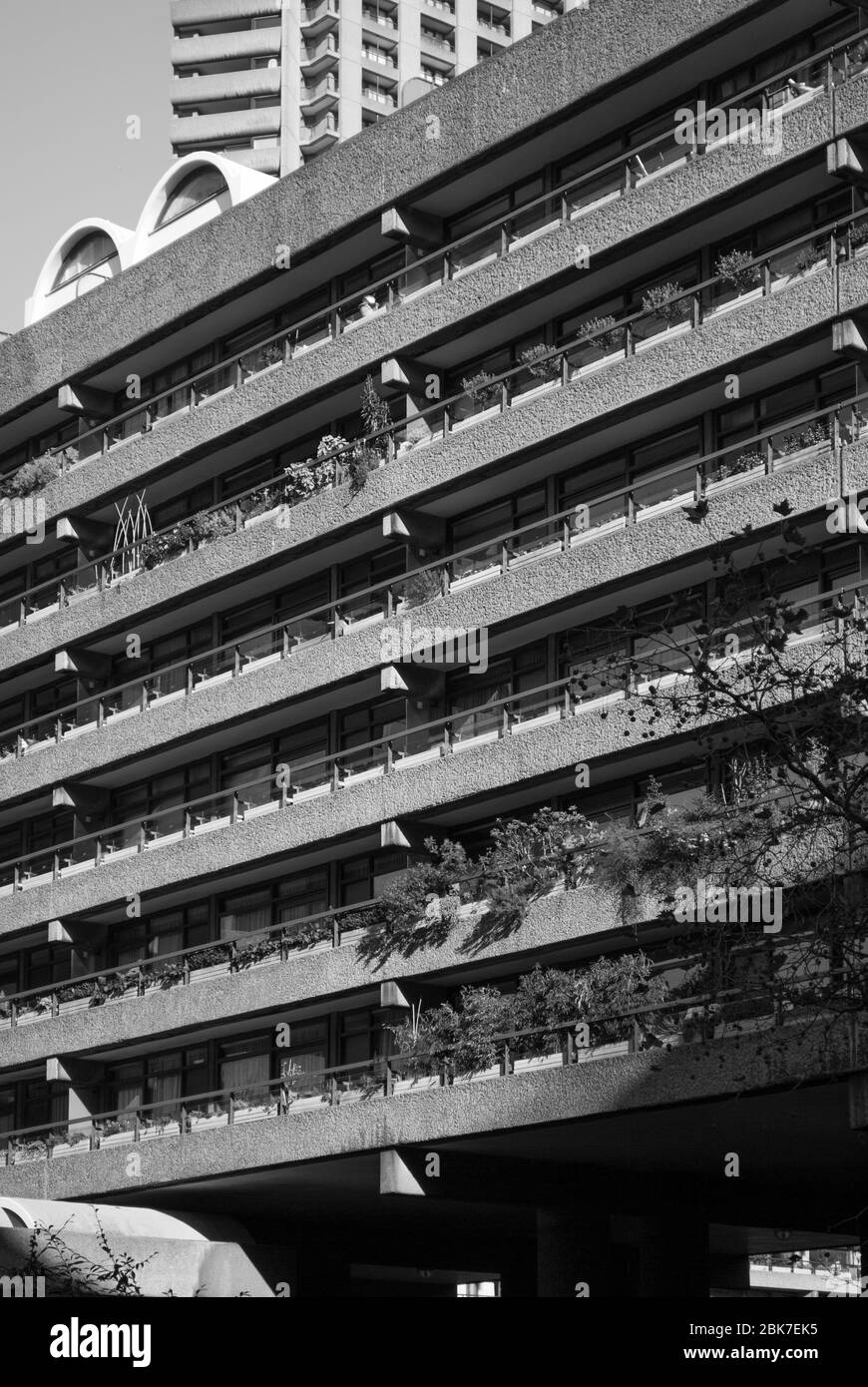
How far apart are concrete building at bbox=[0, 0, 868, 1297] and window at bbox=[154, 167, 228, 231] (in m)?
0.14

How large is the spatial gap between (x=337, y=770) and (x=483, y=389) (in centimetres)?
777

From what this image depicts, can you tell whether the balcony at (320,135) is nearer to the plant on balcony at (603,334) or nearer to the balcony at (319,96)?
the balcony at (319,96)

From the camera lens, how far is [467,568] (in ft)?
124

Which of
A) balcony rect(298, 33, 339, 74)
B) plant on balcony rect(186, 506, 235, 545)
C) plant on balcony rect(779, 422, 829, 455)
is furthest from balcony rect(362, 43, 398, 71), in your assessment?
plant on balcony rect(779, 422, 829, 455)

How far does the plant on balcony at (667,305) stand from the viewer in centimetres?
3406

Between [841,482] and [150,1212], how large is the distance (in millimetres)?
19390

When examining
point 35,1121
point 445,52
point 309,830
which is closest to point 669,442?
point 309,830

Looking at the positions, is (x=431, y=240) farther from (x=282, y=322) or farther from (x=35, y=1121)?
(x=35, y=1121)

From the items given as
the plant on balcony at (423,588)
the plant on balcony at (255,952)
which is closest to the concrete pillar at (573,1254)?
the plant on balcony at (255,952)

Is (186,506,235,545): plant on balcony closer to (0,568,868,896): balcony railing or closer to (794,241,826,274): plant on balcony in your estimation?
(0,568,868,896): balcony railing

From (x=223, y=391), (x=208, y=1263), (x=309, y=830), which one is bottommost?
(x=208, y=1263)

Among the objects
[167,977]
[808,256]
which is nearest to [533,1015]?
[167,977]

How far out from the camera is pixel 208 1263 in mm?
38500

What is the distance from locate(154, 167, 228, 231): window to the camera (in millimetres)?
46719
